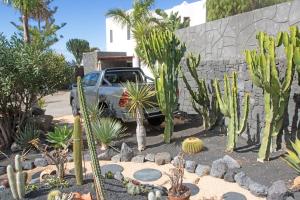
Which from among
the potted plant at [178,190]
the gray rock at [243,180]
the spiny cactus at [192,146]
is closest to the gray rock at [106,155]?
the spiny cactus at [192,146]

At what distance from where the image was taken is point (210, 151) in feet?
22.4

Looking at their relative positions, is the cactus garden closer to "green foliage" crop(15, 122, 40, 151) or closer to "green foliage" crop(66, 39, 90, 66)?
"green foliage" crop(15, 122, 40, 151)

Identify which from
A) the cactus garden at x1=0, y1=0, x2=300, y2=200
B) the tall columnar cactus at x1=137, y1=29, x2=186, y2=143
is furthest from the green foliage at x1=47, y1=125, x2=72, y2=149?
the tall columnar cactus at x1=137, y1=29, x2=186, y2=143

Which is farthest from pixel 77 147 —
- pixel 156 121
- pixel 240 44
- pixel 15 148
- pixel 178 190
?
pixel 240 44

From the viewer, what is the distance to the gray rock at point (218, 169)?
5.70 metres

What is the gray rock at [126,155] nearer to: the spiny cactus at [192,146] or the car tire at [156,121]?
the spiny cactus at [192,146]

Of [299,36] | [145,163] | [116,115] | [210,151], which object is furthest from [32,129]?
[299,36]

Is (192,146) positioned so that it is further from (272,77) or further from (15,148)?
(15,148)

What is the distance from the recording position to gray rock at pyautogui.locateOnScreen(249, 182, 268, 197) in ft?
16.0

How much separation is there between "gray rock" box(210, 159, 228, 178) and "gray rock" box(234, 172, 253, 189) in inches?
10.8

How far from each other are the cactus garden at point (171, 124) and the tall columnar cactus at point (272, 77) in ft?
0.06

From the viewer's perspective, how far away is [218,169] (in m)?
5.75

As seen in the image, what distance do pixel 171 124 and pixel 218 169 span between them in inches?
75.3

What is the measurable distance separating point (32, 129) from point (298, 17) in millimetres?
6616
